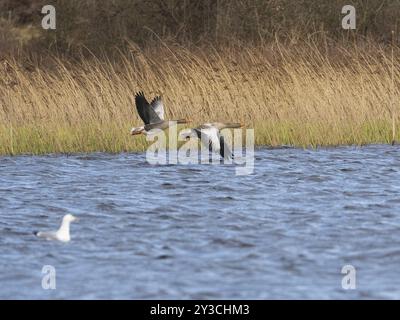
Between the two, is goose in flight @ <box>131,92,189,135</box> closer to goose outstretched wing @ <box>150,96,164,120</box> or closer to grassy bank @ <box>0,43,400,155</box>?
goose outstretched wing @ <box>150,96,164,120</box>

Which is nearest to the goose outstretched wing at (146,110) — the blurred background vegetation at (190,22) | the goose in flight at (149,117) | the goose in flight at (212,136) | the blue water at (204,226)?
the goose in flight at (149,117)

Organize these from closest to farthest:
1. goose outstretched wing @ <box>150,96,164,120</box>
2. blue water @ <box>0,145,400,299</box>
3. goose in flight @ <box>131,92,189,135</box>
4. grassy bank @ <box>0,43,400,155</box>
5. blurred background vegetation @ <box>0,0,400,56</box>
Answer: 1. blue water @ <box>0,145,400,299</box>
2. goose in flight @ <box>131,92,189,135</box>
3. goose outstretched wing @ <box>150,96,164,120</box>
4. grassy bank @ <box>0,43,400,155</box>
5. blurred background vegetation @ <box>0,0,400,56</box>

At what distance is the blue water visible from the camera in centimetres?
632

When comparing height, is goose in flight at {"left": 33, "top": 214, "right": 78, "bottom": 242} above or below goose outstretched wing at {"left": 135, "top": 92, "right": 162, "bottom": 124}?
below

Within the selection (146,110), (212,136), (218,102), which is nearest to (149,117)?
(146,110)

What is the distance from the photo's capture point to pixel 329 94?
1338cm

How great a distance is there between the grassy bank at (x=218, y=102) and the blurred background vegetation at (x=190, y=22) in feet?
14.1

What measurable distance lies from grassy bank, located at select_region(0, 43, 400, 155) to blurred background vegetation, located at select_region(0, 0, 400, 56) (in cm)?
430

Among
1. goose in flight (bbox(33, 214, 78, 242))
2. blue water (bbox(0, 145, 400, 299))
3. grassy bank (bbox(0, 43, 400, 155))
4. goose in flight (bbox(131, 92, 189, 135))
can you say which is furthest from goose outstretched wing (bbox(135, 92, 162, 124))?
goose in flight (bbox(33, 214, 78, 242))

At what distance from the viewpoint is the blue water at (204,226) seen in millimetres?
6316

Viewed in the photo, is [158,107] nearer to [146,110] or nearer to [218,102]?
[146,110]

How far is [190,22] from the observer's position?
22203mm

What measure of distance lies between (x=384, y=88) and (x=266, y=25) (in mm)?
6342
